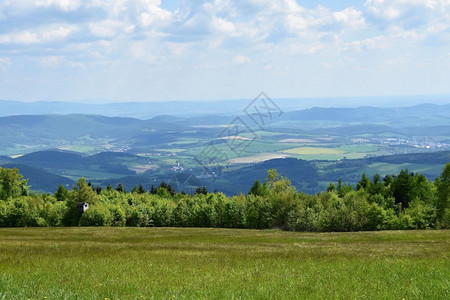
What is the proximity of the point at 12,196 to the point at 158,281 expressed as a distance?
112m

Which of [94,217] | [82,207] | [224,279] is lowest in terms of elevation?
[94,217]

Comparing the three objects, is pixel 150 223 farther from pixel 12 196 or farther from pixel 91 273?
pixel 91 273

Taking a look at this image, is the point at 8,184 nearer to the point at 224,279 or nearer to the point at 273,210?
the point at 273,210

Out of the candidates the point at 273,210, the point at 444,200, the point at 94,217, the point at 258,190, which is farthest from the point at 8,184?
the point at 444,200

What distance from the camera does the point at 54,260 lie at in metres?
20.4

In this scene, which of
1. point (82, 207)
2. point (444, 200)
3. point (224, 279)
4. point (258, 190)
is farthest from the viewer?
point (258, 190)

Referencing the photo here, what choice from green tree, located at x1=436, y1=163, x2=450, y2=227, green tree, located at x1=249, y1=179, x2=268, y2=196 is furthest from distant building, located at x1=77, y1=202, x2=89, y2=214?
green tree, located at x1=436, y1=163, x2=450, y2=227

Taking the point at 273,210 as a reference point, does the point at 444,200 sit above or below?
above

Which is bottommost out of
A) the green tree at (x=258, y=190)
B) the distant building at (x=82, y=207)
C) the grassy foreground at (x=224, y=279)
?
the green tree at (x=258, y=190)

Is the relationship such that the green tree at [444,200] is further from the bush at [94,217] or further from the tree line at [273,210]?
the bush at [94,217]

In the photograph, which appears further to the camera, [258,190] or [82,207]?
[258,190]

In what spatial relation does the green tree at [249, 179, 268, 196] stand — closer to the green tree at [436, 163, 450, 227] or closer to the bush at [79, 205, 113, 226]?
the bush at [79, 205, 113, 226]

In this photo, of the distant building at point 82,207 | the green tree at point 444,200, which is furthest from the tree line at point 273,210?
the distant building at point 82,207

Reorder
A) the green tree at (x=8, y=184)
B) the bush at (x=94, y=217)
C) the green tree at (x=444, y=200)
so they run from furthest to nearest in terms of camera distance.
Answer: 1. the green tree at (x=8, y=184)
2. the bush at (x=94, y=217)
3. the green tree at (x=444, y=200)
